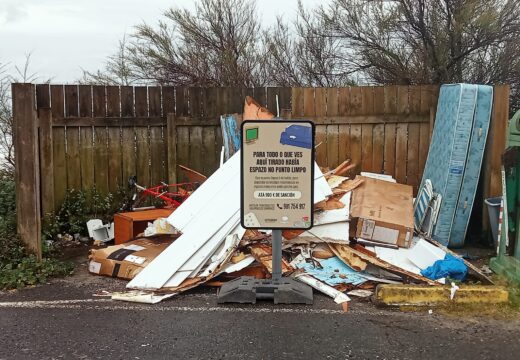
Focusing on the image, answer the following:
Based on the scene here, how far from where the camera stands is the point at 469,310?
192 inches

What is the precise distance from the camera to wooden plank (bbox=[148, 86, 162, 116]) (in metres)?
8.03

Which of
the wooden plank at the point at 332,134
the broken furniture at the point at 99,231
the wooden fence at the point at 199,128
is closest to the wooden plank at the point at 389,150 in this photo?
the wooden fence at the point at 199,128

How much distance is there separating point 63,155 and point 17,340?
3840mm

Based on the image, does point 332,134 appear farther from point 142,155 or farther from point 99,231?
point 99,231

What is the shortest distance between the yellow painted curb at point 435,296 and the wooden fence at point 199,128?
3242 millimetres

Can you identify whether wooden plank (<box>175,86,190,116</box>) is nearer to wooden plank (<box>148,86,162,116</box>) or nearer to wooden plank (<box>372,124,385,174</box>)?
wooden plank (<box>148,86,162,116</box>)

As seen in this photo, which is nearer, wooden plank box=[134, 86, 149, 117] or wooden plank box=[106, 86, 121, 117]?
wooden plank box=[106, 86, 121, 117]

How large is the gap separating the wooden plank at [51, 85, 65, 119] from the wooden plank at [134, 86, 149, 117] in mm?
1009

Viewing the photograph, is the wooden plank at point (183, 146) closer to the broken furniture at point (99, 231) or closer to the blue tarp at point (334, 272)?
the broken furniture at point (99, 231)

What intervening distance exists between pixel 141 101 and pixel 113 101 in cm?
40

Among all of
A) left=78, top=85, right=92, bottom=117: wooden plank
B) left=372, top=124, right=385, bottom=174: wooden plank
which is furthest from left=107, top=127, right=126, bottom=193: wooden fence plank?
left=372, top=124, right=385, bottom=174: wooden plank

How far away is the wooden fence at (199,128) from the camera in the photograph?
7754 millimetres

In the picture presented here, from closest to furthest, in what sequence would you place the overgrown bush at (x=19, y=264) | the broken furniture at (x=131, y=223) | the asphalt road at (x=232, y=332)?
the asphalt road at (x=232, y=332) < the overgrown bush at (x=19, y=264) < the broken furniture at (x=131, y=223)

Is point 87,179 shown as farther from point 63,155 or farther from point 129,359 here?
point 129,359
